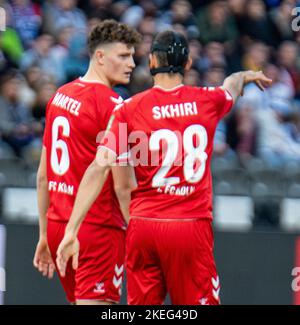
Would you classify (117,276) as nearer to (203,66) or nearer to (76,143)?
(76,143)

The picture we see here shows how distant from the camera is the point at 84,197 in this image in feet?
22.7

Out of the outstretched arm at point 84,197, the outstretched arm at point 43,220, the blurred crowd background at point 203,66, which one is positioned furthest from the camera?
the blurred crowd background at point 203,66

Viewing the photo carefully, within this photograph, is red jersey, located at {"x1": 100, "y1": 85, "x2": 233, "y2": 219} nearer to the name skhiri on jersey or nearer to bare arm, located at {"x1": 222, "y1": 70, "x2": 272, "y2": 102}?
the name skhiri on jersey

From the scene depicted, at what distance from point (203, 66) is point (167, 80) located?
14.7 ft

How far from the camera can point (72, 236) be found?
6.86 metres

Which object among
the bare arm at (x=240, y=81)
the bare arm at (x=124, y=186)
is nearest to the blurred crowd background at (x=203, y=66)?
the bare arm at (x=124, y=186)

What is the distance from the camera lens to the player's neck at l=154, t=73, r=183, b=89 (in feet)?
22.9

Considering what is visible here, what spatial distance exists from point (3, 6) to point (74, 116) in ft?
14.3

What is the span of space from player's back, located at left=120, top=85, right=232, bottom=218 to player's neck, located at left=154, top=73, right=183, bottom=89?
0.03 metres

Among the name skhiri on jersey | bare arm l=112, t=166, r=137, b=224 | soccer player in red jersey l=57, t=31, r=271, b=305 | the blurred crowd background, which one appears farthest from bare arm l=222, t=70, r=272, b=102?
the blurred crowd background

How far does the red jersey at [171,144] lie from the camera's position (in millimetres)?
6895

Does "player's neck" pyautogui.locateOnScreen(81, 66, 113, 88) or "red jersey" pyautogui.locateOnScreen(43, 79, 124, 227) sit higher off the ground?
"player's neck" pyautogui.locateOnScreen(81, 66, 113, 88)

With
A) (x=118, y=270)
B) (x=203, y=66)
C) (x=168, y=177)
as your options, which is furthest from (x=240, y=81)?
(x=203, y=66)

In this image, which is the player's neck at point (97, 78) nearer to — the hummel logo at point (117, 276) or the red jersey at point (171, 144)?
the red jersey at point (171, 144)
